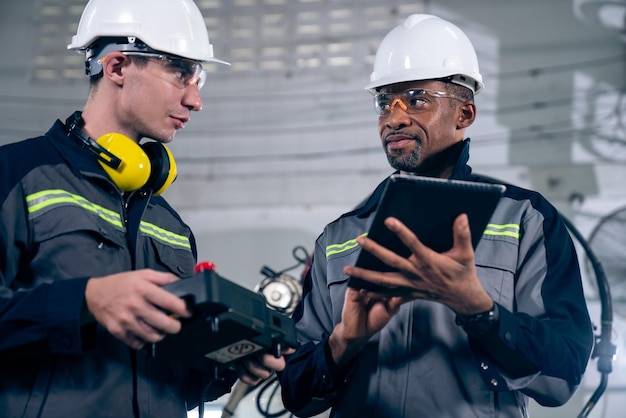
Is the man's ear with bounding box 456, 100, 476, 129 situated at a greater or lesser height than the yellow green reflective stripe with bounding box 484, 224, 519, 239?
greater

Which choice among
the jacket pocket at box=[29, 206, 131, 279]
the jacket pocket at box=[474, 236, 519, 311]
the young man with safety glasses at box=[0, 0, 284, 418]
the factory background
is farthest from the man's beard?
the factory background

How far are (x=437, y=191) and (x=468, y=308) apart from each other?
29 cm

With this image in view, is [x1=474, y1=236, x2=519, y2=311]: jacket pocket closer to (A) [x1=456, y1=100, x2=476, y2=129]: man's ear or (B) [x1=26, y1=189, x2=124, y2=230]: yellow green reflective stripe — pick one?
(A) [x1=456, y1=100, x2=476, y2=129]: man's ear

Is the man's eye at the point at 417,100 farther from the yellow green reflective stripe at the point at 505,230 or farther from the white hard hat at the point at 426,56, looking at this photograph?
the yellow green reflective stripe at the point at 505,230

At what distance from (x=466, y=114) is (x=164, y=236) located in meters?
0.95

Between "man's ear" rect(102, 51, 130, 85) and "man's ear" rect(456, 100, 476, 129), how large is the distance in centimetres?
95

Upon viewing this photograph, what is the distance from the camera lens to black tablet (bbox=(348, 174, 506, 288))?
60.9 inches

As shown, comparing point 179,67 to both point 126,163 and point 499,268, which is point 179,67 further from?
point 499,268

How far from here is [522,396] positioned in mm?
1969

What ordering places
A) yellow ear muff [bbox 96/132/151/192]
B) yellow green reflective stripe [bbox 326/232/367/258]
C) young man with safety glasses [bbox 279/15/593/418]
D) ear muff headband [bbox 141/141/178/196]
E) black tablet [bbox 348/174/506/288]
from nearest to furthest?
1. black tablet [bbox 348/174/506/288]
2. young man with safety glasses [bbox 279/15/593/418]
3. yellow ear muff [bbox 96/132/151/192]
4. ear muff headband [bbox 141/141/178/196]
5. yellow green reflective stripe [bbox 326/232/367/258]

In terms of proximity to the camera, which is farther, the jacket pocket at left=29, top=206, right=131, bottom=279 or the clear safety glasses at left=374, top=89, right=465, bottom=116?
the clear safety glasses at left=374, top=89, right=465, bottom=116

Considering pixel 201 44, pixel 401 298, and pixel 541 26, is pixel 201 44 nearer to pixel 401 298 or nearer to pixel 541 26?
pixel 401 298

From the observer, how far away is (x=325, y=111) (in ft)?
18.5

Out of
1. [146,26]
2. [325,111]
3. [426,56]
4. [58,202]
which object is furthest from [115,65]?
[325,111]
